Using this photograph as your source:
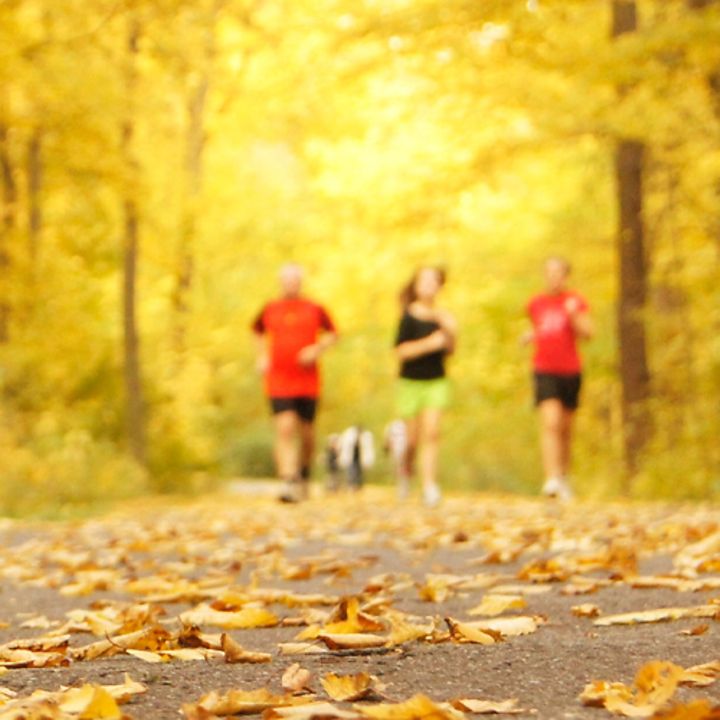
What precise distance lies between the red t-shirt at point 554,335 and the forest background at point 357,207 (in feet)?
5.09

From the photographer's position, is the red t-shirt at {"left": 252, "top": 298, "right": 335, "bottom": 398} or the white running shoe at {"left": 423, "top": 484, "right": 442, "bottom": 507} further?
the red t-shirt at {"left": 252, "top": 298, "right": 335, "bottom": 398}

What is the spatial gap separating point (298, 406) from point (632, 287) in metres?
4.72

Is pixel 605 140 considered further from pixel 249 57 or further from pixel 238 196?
pixel 238 196

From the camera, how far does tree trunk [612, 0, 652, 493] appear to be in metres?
16.0

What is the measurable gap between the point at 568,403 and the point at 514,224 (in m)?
19.0

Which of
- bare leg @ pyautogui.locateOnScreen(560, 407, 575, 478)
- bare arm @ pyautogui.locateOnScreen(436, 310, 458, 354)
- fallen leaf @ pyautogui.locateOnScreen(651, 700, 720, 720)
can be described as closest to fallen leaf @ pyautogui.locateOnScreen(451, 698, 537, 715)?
fallen leaf @ pyautogui.locateOnScreen(651, 700, 720, 720)

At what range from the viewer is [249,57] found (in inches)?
1089

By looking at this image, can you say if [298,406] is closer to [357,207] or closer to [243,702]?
[357,207]

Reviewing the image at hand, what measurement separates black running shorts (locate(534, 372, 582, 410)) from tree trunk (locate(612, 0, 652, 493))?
11.3 feet

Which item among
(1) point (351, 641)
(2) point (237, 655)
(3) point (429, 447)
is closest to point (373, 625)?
(1) point (351, 641)

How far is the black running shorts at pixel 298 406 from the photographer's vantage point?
12.9m

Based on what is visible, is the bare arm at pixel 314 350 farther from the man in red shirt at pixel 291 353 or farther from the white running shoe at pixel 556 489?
the white running shoe at pixel 556 489

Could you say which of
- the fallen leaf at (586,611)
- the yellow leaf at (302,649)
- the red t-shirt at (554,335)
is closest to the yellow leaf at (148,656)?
the yellow leaf at (302,649)

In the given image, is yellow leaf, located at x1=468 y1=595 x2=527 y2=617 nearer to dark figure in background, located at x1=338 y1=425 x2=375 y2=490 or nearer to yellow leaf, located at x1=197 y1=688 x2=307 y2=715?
yellow leaf, located at x1=197 y1=688 x2=307 y2=715
